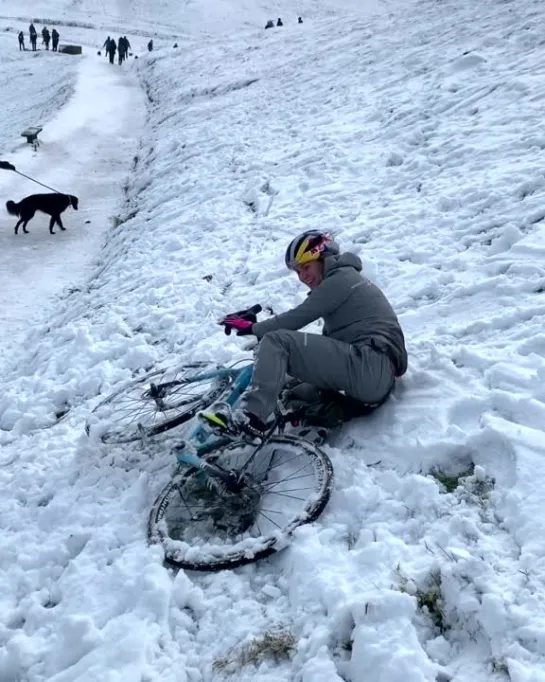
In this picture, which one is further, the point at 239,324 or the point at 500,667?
the point at 239,324

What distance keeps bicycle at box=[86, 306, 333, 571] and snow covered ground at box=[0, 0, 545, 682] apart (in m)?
0.14

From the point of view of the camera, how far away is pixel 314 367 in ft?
14.6

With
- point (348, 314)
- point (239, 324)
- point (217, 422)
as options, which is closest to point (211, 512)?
point (217, 422)

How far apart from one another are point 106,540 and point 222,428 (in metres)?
1.11

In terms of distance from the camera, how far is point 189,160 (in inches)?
545

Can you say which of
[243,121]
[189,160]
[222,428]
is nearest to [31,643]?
[222,428]

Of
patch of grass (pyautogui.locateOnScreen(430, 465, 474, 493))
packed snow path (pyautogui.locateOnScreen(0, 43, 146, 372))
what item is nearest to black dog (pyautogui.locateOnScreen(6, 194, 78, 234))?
packed snow path (pyautogui.locateOnScreen(0, 43, 146, 372))

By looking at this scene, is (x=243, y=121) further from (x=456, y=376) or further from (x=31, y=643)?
(x=31, y=643)

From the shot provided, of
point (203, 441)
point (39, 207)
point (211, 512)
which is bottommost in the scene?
point (39, 207)

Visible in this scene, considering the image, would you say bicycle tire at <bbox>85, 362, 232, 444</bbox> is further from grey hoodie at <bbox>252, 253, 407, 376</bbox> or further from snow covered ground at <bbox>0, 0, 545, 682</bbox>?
grey hoodie at <bbox>252, 253, 407, 376</bbox>

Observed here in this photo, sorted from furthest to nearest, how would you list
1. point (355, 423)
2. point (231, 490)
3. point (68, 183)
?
1. point (68, 183)
2. point (355, 423)
3. point (231, 490)

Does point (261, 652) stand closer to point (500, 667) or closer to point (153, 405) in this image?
point (500, 667)

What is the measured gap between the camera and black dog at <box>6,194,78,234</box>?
1234cm

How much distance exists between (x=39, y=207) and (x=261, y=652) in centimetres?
1107
